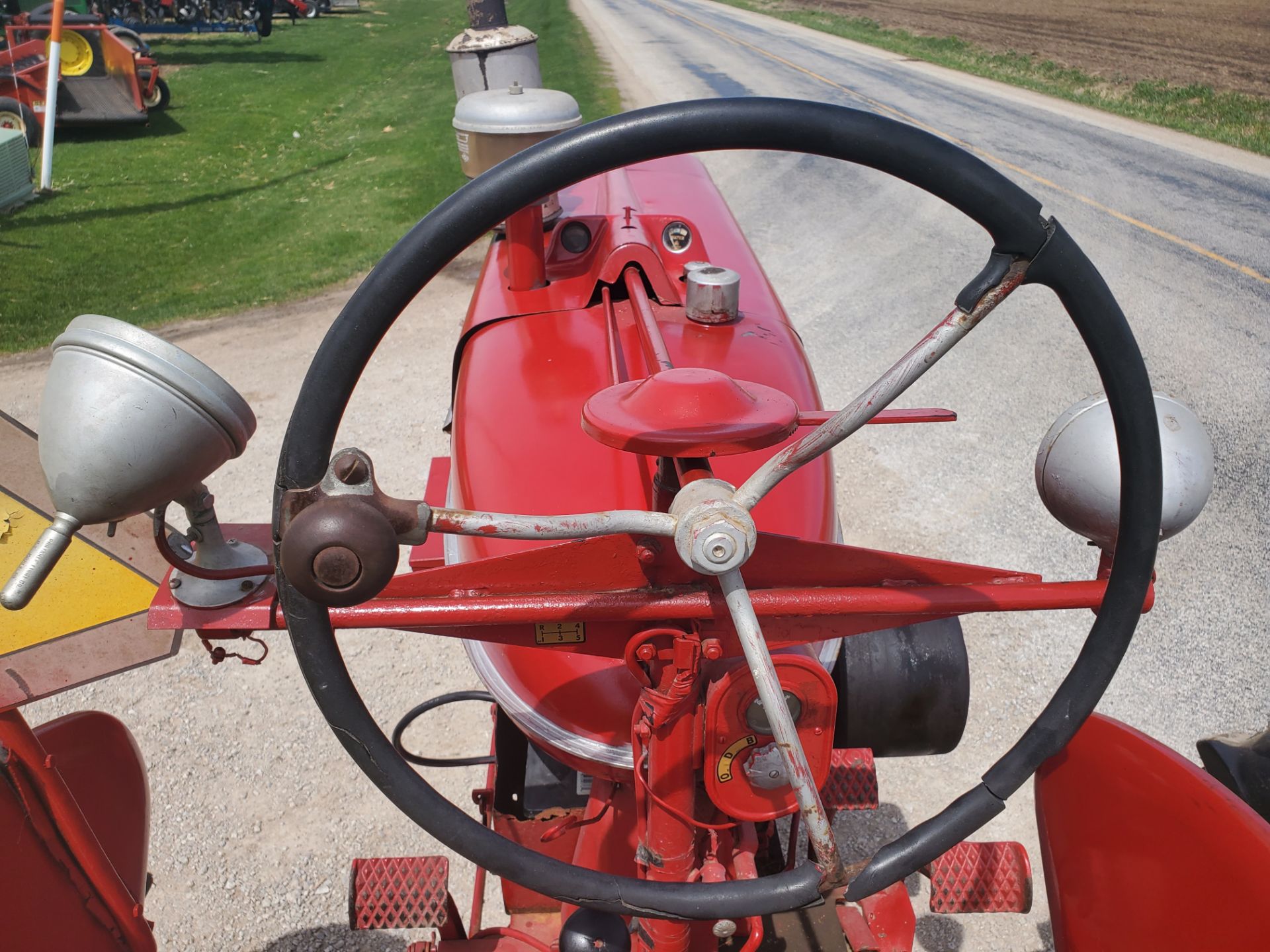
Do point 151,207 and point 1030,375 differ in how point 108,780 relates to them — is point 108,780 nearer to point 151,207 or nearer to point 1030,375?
point 1030,375

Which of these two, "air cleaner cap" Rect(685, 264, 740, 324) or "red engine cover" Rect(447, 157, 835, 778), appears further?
"air cleaner cap" Rect(685, 264, 740, 324)

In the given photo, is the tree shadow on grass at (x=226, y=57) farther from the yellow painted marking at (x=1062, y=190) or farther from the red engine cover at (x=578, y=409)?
the red engine cover at (x=578, y=409)

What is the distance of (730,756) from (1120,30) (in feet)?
80.4

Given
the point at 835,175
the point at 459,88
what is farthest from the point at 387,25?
the point at 459,88

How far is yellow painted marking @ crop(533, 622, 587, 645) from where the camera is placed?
107cm

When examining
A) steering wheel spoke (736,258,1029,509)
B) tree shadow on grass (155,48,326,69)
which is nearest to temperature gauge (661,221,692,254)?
steering wheel spoke (736,258,1029,509)

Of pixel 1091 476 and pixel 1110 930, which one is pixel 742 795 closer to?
pixel 1091 476

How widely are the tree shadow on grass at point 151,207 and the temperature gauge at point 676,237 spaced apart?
24.7ft

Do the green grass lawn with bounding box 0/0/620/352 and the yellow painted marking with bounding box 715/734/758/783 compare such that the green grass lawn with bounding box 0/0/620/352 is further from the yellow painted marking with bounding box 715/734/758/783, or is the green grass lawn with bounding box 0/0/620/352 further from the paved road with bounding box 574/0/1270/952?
the yellow painted marking with bounding box 715/734/758/783

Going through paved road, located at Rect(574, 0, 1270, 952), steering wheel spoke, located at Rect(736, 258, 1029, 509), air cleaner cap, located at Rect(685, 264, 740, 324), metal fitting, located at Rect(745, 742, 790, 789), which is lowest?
paved road, located at Rect(574, 0, 1270, 952)

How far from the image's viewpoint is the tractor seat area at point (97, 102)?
11117 mm

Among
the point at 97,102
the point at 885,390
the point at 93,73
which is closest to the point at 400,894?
the point at 885,390

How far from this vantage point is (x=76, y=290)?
262 inches

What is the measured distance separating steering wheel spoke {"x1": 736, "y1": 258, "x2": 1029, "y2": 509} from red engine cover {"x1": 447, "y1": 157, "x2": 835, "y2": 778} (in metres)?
0.38
